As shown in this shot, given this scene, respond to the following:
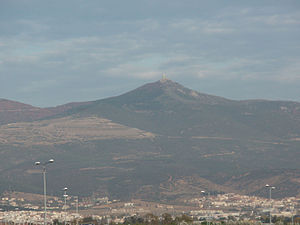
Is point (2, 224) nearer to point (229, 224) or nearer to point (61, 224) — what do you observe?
point (61, 224)

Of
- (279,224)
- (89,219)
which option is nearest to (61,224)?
(89,219)

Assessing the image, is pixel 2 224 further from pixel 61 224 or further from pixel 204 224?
pixel 204 224

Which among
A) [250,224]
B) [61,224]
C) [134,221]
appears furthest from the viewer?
[134,221]

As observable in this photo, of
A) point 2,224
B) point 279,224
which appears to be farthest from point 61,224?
point 279,224

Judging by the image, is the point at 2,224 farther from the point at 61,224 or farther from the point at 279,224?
the point at 279,224

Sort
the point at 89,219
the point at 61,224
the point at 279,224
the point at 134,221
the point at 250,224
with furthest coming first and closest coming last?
the point at 89,219 < the point at 134,221 < the point at 61,224 < the point at 279,224 < the point at 250,224

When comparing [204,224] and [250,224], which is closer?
[250,224]

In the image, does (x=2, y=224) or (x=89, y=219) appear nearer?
(x=2, y=224)

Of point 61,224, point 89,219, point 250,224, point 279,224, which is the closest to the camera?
point 250,224

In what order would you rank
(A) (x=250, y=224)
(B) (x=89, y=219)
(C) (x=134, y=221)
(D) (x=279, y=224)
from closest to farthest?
1. (A) (x=250, y=224)
2. (D) (x=279, y=224)
3. (C) (x=134, y=221)
4. (B) (x=89, y=219)
